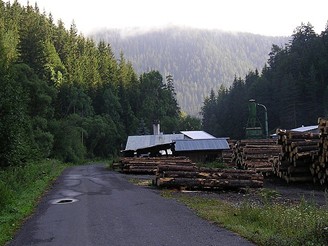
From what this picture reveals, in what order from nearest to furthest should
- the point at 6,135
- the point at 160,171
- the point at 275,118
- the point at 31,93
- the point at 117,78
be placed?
the point at 160,171, the point at 6,135, the point at 31,93, the point at 275,118, the point at 117,78

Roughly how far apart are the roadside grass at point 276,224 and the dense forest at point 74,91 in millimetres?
31682

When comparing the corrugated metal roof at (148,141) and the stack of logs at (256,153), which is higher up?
the corrugated metal roof at (148,141)

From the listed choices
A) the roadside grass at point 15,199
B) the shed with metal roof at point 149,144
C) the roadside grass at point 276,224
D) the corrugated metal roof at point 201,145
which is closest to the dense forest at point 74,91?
the shed with metal roof at point 149,144

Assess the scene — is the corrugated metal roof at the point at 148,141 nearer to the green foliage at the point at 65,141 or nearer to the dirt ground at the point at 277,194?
the green foliage at the point at 65,141

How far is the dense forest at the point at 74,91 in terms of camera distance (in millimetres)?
52969

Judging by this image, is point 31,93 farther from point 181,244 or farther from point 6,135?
point 181,244

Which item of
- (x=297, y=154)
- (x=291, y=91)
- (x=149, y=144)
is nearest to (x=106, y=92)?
(x=291, y=91)

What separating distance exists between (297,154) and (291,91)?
58.0 meters

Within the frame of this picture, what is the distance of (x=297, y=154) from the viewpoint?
65.8 feet

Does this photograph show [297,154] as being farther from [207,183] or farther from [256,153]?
[256,153]

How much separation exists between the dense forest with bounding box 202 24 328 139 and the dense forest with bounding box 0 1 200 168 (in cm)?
1390

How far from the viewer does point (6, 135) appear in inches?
834

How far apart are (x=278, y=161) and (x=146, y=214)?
1272cm

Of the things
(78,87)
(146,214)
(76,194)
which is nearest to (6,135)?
(76,194)
